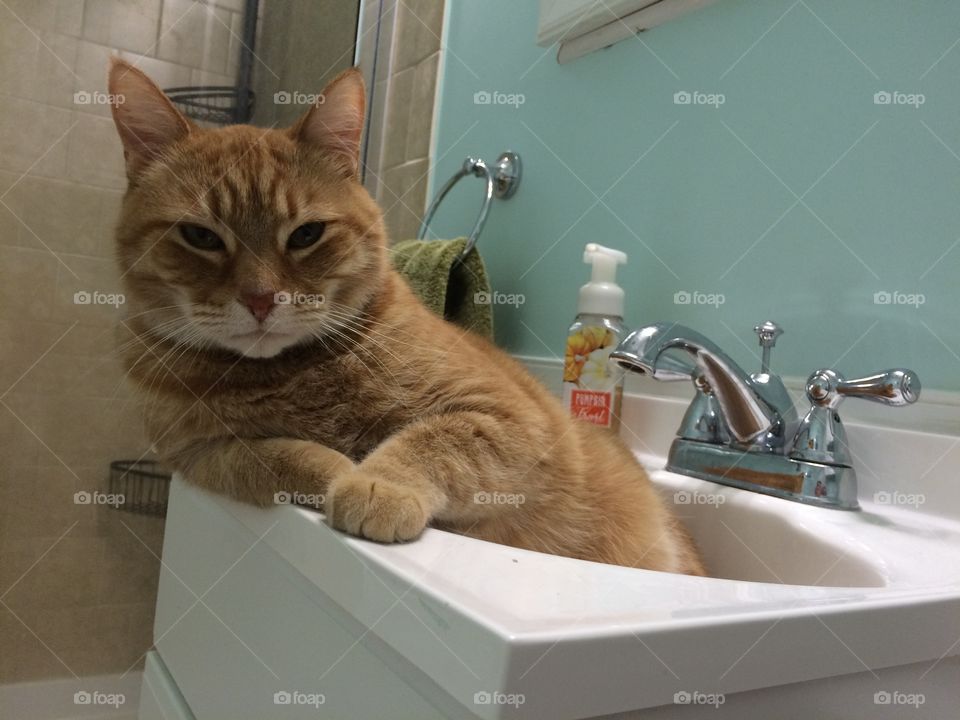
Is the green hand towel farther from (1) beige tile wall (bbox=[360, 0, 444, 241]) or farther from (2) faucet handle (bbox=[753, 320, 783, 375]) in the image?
(2) faucet handle (bbox=[753, 320, 783, 375])

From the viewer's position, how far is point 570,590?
1.46ft

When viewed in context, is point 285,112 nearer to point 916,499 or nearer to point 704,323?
point 704,323

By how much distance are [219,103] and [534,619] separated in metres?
1.87

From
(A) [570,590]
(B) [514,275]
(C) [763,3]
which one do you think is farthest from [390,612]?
(B) [514,275]

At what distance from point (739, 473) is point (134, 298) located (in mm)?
772

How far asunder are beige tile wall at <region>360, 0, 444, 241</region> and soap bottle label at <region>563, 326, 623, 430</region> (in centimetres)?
84

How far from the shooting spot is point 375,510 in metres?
0.55
